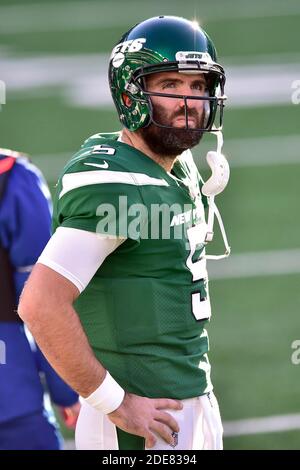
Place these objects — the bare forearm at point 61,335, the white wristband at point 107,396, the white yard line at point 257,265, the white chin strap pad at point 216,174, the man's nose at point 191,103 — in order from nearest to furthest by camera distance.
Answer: the bare forearm at point 61,335 < the white wristband at point 107,396 < the man's nose at point 191,103 < the white chin strap pad at point 216,174 < the white yard line at point 257,265

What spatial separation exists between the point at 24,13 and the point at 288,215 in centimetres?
583

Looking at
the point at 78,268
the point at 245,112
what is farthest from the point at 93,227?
the point at 245,112

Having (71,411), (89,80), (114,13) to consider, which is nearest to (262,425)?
(71,411)

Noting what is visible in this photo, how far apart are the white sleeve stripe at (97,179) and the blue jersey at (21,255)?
23.7 inches

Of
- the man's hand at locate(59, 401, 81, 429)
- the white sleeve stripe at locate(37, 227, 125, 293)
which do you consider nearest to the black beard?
the white sleeve stripe at locate(37, 227, 125, 293)

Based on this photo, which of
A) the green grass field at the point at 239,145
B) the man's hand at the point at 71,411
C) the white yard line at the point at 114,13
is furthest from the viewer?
the white yard line at the point at 114,13

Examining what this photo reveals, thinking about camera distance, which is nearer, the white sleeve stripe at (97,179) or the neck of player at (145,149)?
the white sleeve stripe at (97,179)

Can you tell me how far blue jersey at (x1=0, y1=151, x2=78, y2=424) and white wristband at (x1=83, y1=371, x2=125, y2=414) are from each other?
679mm

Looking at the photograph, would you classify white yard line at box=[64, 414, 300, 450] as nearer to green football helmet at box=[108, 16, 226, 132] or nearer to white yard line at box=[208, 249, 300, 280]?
white yard line at box=[208, 249, 300, 280]

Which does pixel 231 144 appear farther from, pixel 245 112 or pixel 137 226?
pixel 137 226

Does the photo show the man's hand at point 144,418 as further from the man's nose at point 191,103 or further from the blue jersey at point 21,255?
the man's nose at point 191,103

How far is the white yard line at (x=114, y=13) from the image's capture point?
13.0m

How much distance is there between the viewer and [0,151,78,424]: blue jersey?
13.7 ft

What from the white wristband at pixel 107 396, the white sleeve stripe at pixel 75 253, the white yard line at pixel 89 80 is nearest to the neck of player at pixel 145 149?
the white sleeve stripe at pixel 75 253
